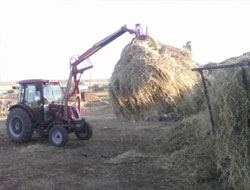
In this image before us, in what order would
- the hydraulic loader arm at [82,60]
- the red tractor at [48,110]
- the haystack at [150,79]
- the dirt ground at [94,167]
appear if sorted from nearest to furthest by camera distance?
the dirt ground at [94,167] → the haystack at [150,79] → the hydraulic loader arm at [82,60] → the red tractor at [48,110]

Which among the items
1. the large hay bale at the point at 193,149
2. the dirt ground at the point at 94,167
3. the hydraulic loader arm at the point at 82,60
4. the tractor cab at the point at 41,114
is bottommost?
the dirt ground at the point at 94,167

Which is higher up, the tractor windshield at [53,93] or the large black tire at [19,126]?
the tractor windshield at [53,93]

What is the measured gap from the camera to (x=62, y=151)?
7.96 metres

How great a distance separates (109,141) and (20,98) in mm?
3402

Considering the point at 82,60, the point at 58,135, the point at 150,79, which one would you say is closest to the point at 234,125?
the point at 150,79

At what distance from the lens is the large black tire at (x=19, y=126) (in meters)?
9.18

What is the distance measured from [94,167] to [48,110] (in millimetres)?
3940

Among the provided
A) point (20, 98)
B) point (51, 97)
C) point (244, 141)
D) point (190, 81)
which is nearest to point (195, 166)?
point (244, 141)

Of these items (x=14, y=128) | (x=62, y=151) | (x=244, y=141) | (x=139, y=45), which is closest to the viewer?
(x=244, y=141)

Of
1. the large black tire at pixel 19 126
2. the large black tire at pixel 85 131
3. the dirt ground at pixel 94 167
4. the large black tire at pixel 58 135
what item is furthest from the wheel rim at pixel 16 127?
the large black tire at pixel 85 131

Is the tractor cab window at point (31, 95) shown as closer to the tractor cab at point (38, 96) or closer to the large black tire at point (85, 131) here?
the tractor cab at point (38, 96)

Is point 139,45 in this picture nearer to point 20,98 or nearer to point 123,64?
point 123,64

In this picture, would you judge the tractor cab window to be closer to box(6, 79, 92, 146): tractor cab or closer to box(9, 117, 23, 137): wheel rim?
box(6, 79, 92, 146): tractor cab

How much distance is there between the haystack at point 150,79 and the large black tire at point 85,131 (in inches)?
129
